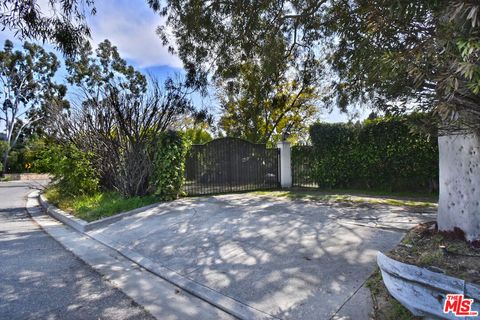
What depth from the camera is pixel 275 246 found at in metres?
4.30

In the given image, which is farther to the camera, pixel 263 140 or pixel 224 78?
pixel 263 140

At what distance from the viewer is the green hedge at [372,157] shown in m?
8.26

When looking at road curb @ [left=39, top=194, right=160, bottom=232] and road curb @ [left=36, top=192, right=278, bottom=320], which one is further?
road curb @ [left=39, top=194, right=160, bottom=232]

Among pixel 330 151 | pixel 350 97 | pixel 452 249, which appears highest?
pixel 350 97

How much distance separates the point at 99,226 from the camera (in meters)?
6.20

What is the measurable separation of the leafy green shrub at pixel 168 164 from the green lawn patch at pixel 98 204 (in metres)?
0.38

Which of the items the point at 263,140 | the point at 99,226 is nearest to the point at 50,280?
the point at 99,226

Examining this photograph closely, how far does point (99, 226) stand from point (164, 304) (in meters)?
3.94

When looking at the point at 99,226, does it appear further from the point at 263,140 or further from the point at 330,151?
the point at 263,140

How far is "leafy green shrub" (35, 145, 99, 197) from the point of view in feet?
28.9

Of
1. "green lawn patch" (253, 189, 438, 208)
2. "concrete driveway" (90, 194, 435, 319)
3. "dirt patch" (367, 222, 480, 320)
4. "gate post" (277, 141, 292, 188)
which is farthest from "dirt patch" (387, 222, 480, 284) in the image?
"gate post" (277, 141, 292, 188)

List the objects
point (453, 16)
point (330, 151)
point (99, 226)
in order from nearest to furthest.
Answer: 1. point (453, 16)
2. point (99, 226)
3. point (330, 151)
